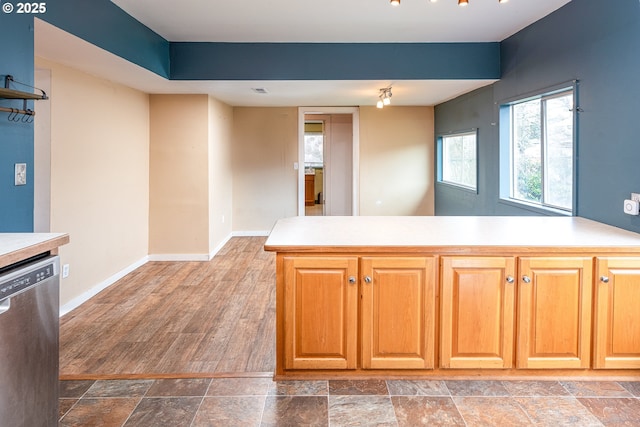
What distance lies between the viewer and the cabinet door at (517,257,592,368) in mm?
2322

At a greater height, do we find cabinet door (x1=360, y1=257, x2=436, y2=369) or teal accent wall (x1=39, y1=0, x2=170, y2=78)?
teal accent wall (x1=39, y1=0, x2=170, y2=78)

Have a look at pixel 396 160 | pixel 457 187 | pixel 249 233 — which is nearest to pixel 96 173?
pixel 249 233

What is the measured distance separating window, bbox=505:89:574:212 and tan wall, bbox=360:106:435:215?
2659 mm

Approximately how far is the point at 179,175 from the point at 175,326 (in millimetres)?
2698

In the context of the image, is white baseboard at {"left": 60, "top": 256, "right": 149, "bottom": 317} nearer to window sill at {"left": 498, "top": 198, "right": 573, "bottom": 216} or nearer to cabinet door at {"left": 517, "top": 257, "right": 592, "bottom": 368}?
cabinet door at {"left": 517, "top": 257, "right": 592, "bottom": 368}

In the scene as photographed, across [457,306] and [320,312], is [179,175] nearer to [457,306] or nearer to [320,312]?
[320,312]

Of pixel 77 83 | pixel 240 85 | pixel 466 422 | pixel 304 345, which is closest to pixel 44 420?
pixel 304 345

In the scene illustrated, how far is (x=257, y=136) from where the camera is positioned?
727 centimetres

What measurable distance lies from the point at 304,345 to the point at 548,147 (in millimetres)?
2920

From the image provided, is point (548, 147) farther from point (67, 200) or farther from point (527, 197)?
point (67, 200)

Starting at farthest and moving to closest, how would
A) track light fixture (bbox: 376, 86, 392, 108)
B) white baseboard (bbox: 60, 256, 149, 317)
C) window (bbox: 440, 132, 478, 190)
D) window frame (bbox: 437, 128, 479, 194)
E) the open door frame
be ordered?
the open door frame → window (bbox: 440, 132, 478, 190) → window frame (bbox: 437, 128, 479, 194) → track light fixture (bbox: 376, 86, 392, 108) → white baseboard (bbox: 60, 256, 149, 317)

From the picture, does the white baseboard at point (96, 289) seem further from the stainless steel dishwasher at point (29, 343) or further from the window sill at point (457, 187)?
the window sill at point (457, 187)

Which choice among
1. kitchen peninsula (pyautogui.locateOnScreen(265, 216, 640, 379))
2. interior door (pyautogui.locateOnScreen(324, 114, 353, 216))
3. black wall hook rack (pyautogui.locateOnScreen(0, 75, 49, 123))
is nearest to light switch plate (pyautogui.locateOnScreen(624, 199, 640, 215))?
kitchen peninsula (pyautogui.locateOnScreen(265, 216, 640, 379))

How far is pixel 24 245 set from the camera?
5.72ft
